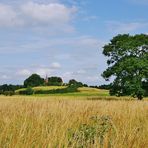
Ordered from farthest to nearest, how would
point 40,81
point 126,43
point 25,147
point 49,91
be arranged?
point 40,81 < point 49,91 < point 126,43 < point 25,147

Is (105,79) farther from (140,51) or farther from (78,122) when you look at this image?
(78,122)

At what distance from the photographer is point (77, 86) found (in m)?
91.8

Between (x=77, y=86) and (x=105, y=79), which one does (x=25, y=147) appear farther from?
(x=77, y=86)

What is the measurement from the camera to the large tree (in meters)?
49.1

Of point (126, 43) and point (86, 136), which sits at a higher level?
point (126, 43)

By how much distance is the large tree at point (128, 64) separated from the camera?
49.1 m

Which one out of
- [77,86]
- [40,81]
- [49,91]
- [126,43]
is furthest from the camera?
[40,81]

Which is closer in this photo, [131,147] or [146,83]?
[131,147]

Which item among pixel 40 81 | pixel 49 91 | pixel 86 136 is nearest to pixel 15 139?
pixel 86 136

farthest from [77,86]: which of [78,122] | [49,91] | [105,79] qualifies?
[78,122]

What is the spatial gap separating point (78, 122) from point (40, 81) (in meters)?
123

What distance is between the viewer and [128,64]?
49.0 metres

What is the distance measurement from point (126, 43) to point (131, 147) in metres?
48.5

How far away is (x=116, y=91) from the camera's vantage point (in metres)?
51.0
